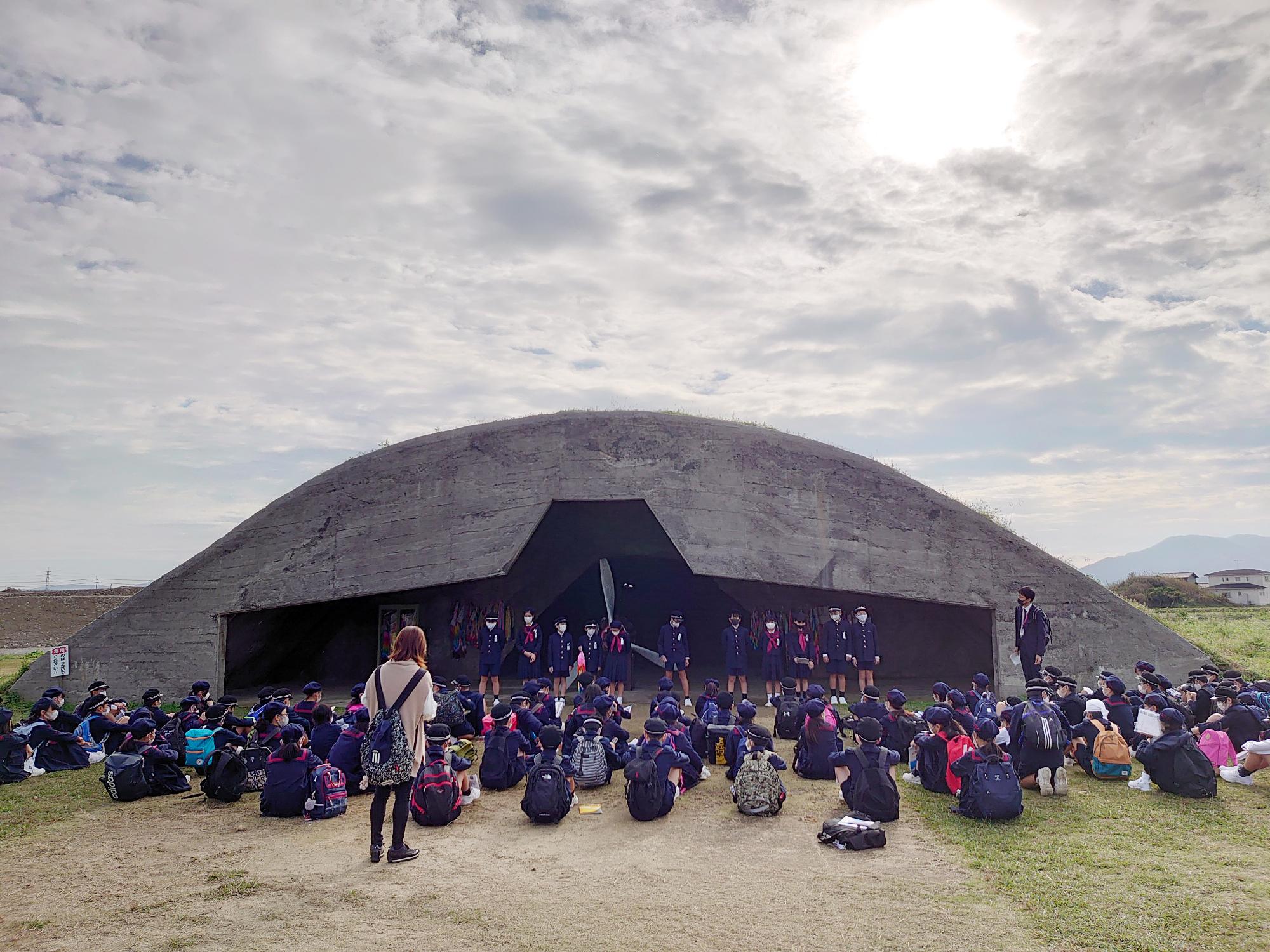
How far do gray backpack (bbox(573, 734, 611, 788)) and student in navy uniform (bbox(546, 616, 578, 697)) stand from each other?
6.37 meters

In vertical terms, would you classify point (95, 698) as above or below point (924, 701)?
above

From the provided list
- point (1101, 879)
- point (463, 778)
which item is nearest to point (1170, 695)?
point (1101, 879)

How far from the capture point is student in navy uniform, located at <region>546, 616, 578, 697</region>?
15.8m

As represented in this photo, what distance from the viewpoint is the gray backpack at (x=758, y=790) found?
26.4 ft

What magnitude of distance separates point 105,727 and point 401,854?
6.68m

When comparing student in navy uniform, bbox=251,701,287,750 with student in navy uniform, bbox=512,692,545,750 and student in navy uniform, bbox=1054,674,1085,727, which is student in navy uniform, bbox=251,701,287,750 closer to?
student in navy uniform, bbox=512,692,545,750

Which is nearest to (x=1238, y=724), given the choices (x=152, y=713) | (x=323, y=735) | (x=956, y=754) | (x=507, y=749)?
(x=956, y=754)

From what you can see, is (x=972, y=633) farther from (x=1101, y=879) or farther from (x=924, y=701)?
(x=1101, y=879)

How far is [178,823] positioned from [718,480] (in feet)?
35.0

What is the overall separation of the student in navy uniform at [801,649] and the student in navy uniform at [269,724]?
9.09 m

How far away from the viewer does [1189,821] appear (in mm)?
7695

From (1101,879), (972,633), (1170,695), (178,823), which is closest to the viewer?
(1101,879)

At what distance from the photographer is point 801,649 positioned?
1551 centimetres

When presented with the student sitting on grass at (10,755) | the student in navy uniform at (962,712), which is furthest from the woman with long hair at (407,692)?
the student sitting on grass at (10,755)
